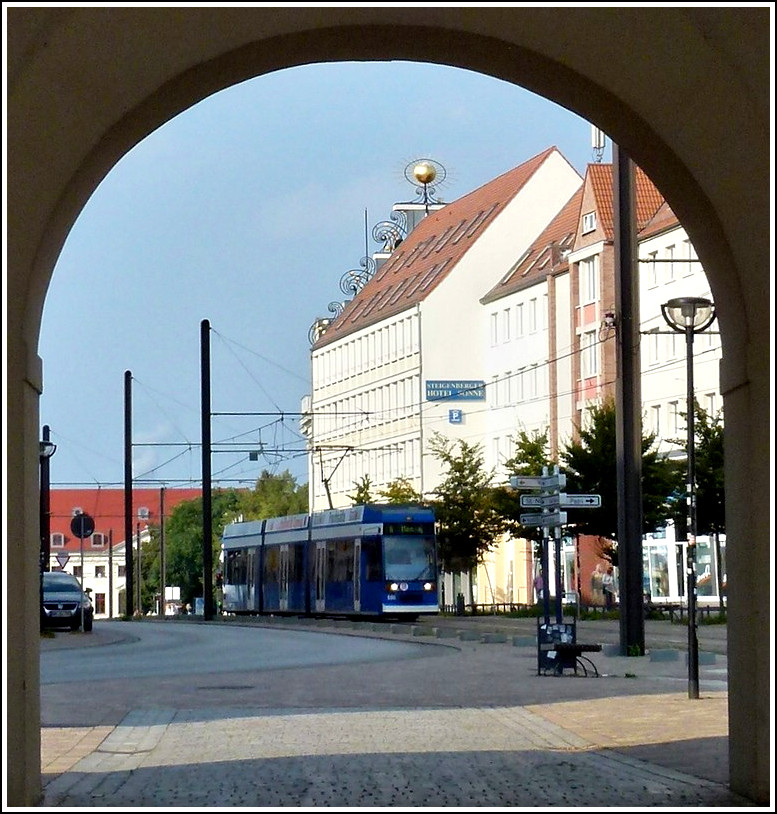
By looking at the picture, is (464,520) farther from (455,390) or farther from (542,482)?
(542,482)

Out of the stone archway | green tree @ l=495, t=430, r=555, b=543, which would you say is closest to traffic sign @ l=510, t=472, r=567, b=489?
the stone archway

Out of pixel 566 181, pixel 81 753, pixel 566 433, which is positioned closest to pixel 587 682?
pixel 81 753

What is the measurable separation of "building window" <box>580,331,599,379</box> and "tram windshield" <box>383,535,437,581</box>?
26300mm

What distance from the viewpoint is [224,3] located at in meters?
9.83

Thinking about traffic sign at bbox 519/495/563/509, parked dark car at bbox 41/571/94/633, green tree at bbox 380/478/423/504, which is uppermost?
green tree at bbox 380/478/423/504

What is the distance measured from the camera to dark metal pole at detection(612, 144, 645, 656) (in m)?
27.1

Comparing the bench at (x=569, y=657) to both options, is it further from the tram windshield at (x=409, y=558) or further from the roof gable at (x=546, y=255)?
the roof gable at (x=546, y=255)

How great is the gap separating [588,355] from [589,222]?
18.0 ft

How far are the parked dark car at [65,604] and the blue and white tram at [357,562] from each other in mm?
7809

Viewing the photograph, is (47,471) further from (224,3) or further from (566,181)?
(566,181)

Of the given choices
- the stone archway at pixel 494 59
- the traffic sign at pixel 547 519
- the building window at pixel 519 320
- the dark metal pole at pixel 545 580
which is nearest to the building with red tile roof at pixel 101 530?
the building window at pixel 519 320

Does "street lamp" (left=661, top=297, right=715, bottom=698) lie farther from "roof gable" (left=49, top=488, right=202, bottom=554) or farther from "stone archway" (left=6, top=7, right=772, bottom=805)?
"roof gable" (left=49, top=488, right=202, bottom=554)

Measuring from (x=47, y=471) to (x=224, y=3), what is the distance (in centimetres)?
3405

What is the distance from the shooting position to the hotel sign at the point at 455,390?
3661 inches
